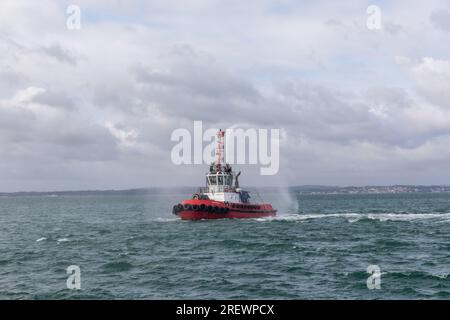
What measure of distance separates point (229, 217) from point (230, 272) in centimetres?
4121

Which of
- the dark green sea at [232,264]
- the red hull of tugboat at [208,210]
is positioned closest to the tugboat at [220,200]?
the red hull of tugboat at [208,210]

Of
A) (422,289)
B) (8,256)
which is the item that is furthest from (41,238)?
(422,289)

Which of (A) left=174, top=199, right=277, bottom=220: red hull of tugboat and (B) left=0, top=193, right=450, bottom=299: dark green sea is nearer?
(B) left=0, top=193, right=450, bottom=299: dark green sea

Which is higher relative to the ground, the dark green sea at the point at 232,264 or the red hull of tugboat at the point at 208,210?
the red hull of tugboat at the point at 208,210

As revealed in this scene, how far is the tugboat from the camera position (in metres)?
71.9

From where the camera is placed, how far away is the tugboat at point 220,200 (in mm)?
71875

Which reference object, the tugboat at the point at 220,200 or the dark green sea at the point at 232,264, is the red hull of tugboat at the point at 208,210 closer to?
the tugboat at the point at 220,200

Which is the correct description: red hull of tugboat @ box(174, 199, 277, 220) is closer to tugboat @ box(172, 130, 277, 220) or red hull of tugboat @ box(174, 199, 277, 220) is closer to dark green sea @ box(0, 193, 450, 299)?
tugboat @ box(172, 130, 277, 220)

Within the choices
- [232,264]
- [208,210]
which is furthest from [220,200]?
[232,264]

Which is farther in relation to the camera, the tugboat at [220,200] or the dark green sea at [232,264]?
the tugboat at [220,200]

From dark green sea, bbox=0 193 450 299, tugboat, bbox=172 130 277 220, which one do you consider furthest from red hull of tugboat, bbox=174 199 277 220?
dark green sea, bbox=0 193 450 299

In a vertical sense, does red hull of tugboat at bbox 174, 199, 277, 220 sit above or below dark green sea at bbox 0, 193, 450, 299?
above

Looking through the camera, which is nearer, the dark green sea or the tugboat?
the dark green sea
